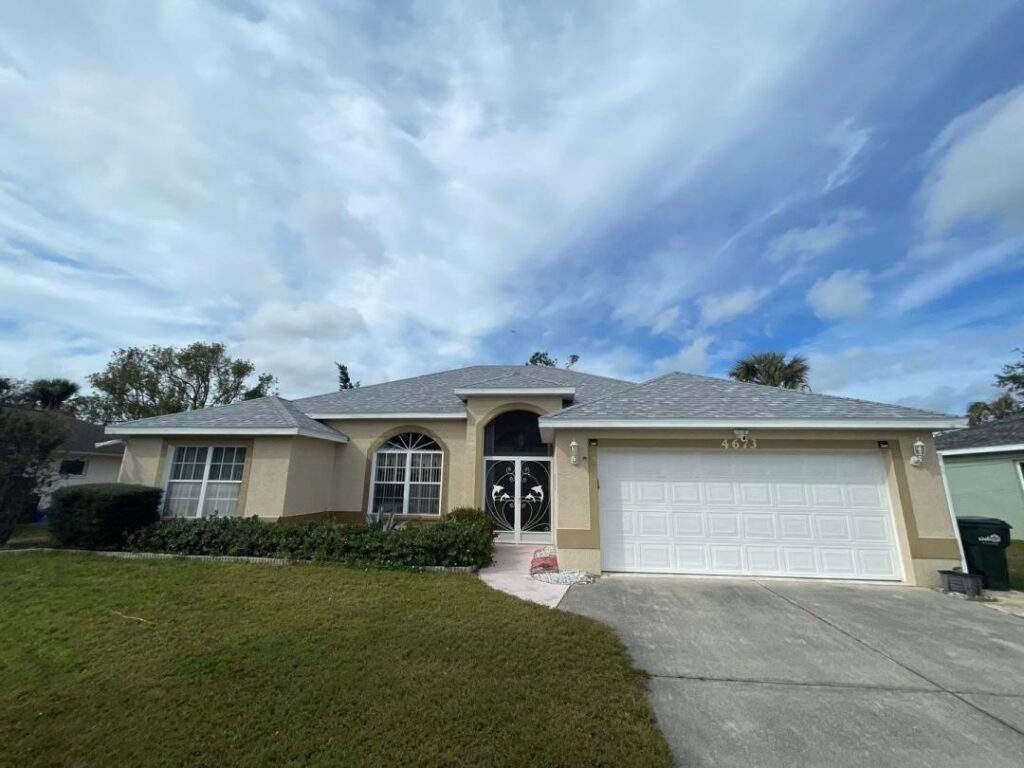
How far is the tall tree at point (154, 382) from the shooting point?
98.6ft

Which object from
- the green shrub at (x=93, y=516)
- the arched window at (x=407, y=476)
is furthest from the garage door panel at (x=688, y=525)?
the green shrub at (x=93, y=516)

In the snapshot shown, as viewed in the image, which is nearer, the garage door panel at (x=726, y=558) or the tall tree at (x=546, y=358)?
the garage door panel at (x=726, y=558)

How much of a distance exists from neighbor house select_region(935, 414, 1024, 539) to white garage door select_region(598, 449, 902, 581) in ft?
26.2

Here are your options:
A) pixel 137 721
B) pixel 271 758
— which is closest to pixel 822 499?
pixel 271 758

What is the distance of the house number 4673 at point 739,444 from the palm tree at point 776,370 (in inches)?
608

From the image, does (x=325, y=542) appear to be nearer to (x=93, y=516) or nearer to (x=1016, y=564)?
(x=93, y=516)

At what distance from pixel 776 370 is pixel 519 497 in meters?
17.6

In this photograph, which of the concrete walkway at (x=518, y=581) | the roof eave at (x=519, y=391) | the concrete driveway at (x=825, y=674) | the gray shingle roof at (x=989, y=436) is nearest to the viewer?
the concrete driveway at (x=825, y=674)

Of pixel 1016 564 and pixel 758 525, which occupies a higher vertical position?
pixel 758 525

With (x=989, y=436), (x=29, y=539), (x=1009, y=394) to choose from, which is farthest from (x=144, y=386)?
(x=1009, y=394)

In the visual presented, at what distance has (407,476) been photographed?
45.6 feet

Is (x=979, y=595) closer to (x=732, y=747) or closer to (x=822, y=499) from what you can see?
(x=822, y=499)

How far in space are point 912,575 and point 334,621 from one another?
10.6m

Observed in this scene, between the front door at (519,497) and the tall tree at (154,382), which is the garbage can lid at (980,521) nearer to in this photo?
the front door at (519,497)
